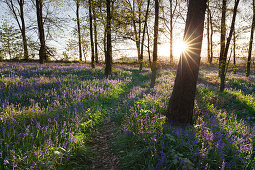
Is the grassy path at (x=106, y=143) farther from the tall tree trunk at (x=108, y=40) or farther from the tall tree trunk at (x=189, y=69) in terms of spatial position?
the tall tree trunk at (x=108, y=40)

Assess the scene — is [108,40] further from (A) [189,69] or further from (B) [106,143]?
(B) [106,143]

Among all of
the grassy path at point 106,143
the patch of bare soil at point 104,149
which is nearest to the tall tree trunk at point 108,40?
the grassy path at point 106,143

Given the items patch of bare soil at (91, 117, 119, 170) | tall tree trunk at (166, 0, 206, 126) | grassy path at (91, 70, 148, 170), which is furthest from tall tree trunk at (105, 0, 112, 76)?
patch of bare soil at (91, 117, 119, 170)

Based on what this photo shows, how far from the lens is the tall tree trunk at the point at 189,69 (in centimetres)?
442

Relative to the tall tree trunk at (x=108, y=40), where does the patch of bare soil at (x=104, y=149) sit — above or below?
below

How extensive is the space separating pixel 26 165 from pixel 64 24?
19.7 meters

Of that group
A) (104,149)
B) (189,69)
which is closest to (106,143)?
(104,149)

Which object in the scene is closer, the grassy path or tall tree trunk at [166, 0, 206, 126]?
the grassy path

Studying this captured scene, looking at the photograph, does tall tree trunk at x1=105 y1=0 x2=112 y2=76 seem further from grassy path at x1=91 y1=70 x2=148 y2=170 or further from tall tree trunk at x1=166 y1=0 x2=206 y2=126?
tall tree trunk at x1=166 y1=0 x2=206 y2=126

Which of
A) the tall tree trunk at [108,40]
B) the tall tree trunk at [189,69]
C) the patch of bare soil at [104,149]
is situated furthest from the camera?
the tall tree trunk at [108,40]

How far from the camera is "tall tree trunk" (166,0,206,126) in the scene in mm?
4422

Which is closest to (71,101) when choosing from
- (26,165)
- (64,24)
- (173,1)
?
A: (26,165)

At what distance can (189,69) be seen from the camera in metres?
4.57

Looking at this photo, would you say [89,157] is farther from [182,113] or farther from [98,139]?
[182,113]
